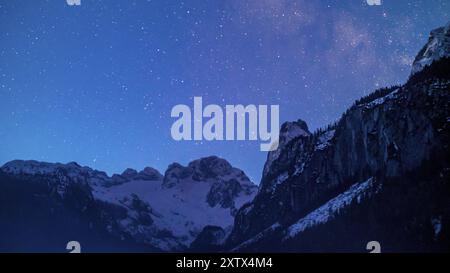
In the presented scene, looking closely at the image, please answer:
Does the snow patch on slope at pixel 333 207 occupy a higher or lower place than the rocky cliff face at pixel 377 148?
lower

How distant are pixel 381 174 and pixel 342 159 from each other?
34887 millimetres

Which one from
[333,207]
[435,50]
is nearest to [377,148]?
[333,207]

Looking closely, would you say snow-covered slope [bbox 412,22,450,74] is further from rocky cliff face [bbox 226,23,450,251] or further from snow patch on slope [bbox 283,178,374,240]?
snow patch on slope [bbox 283,178,374,240]

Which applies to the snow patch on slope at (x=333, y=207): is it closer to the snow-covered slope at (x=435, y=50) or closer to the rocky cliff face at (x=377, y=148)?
the rocky cliff face at (x=377, y=148)

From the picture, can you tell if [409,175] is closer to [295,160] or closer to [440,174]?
[440,174]

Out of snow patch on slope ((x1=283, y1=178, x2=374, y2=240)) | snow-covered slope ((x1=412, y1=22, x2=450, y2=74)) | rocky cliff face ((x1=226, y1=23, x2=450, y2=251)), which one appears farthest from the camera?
snow-covered slope ((x1=412, y1=22, x2=450, y2=74))

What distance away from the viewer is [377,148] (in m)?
125

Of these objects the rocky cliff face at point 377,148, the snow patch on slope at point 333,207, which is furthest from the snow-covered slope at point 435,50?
the snow patch on slope at point 333,207

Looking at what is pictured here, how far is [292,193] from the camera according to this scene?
18675cm

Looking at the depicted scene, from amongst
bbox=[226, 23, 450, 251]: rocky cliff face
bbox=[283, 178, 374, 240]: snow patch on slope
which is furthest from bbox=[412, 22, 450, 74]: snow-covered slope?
bbox=[283, 178, 374, 240]: snow patch on slope

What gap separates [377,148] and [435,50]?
33059mm

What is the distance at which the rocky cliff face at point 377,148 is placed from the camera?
98.2 m

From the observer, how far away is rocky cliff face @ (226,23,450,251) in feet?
322
